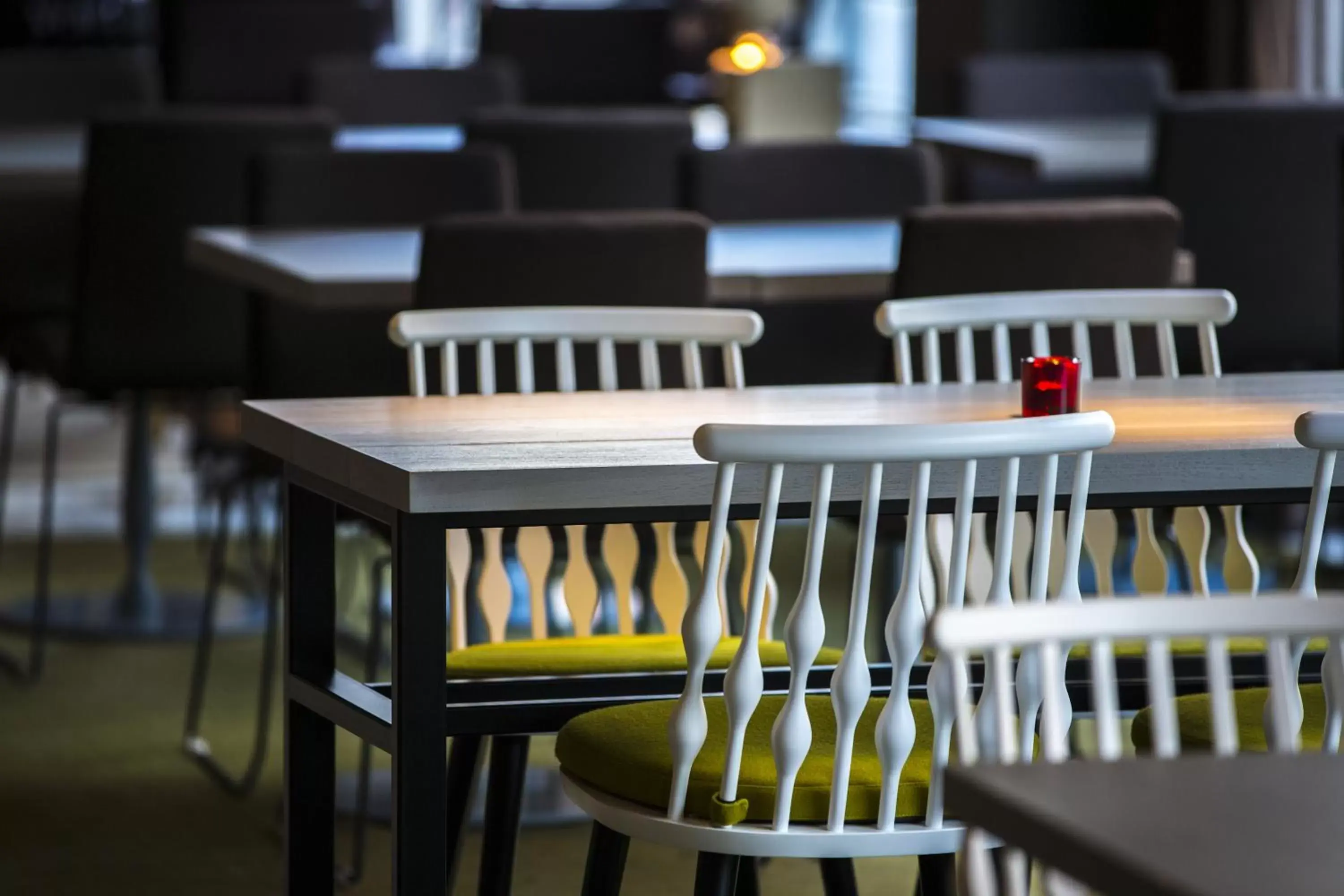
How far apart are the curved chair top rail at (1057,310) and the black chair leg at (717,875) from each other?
882mm

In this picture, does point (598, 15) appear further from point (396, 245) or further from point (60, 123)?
point (396, 245)

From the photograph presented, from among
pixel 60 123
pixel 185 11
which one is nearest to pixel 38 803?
pixel 60 123

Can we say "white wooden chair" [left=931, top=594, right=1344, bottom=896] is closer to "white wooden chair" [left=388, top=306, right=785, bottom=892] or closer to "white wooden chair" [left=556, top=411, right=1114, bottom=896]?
"white wooden chair" [left=556, top=411, right=1114, bottom=896]

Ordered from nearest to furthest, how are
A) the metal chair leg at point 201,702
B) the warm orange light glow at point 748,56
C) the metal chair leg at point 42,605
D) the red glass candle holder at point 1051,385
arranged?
1. the red glass candle holder at point 1051,385
2. the metal chair leg at point 201,702
3. the metal chair leg at point 42,605
4. the warm orange light glow at point 748,56

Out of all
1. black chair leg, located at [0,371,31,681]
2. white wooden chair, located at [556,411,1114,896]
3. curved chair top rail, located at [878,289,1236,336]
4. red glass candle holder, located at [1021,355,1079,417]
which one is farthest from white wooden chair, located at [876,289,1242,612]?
black chair leg, located at [0,371,31,681]

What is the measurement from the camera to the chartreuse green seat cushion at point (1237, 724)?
1.88m

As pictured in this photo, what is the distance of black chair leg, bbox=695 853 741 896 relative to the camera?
173 cm

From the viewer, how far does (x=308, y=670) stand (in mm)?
2096

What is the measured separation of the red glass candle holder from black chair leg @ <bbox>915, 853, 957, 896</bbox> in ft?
1.39

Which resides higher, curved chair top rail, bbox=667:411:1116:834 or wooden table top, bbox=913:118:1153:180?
wooden table top, bbox=913:118:1153:180

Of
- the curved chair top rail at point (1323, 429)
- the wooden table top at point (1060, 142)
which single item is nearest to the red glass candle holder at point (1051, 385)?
the curved chair top rail at point (1323, 429)

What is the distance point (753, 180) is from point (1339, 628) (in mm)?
2697

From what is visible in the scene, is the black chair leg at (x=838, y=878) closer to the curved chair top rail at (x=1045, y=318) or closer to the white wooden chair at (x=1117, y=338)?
the white wooden chair at (x=1117, y=338)

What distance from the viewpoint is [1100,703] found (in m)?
1.27
